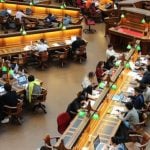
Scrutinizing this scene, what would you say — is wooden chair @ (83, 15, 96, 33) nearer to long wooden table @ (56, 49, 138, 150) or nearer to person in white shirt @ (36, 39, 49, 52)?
person in white shirt @ (36, 39, 49, 52)

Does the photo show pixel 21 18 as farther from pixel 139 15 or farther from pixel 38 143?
pixel 38 143

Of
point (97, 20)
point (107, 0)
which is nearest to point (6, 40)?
point (97, 20)

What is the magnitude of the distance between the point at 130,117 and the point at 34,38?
23.6 ft

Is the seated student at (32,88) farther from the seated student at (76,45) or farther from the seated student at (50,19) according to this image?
the seated student at (50,19)

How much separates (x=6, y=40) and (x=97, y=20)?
22.0 feet

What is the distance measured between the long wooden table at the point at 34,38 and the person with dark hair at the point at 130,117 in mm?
6088

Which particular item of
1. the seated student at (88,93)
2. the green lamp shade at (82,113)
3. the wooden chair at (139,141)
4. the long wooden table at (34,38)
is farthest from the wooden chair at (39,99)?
the long wooden table at (34,38)

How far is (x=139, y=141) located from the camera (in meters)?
9.11

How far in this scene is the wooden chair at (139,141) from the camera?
877 centimetres

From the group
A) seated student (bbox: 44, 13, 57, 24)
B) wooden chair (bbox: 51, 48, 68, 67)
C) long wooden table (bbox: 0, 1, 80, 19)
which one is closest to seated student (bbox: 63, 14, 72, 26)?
seated student (bbox: 44, 13, 57, 24)

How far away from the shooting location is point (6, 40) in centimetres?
1521

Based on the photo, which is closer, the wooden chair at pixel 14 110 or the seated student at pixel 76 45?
the wooden chair at pixel 14 110

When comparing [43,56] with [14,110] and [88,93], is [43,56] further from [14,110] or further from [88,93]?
[14,110]

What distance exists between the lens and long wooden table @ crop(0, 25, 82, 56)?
49.3ft
